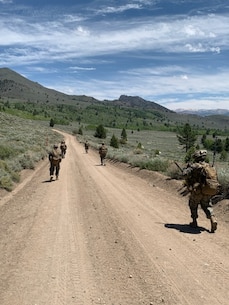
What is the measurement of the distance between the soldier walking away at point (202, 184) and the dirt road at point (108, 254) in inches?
23.0

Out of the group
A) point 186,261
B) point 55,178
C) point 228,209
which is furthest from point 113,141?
point 186,261

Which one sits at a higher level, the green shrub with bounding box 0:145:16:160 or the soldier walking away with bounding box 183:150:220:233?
the soldier walking away with bounding box 183:150:220:233

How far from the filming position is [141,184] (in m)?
20.5

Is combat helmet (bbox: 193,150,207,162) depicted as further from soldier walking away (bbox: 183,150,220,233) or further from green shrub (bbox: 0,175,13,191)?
green shrub (bbox: 0,175,13,191)

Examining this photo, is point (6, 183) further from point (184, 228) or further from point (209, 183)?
point (209, 183)

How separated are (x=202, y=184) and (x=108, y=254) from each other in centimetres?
357

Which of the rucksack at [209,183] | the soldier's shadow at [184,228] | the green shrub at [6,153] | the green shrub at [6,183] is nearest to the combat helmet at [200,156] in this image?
the rucksack at [209,183]

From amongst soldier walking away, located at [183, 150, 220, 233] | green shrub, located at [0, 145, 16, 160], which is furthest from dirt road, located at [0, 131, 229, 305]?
green shrub, located at [0, 145, 16, 160]

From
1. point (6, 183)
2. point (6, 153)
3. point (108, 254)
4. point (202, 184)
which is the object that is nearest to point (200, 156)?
point (202, 184)

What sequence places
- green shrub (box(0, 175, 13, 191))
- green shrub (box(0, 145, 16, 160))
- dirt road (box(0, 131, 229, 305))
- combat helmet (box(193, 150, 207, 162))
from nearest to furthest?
dirt road (box(0, 131, 229, 305)) → combat helmet (box(193, 150, 207, 162)) → green shrub (box(0, 175, 13, 191)) → green shrub (box(0, 145, 16, 160))

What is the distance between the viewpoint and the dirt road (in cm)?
Answer: 619

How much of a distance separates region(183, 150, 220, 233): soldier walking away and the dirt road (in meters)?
0.58

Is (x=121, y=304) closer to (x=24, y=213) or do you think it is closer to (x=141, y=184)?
(x=24, y=213)

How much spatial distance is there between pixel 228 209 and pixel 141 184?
7792 millimetres
